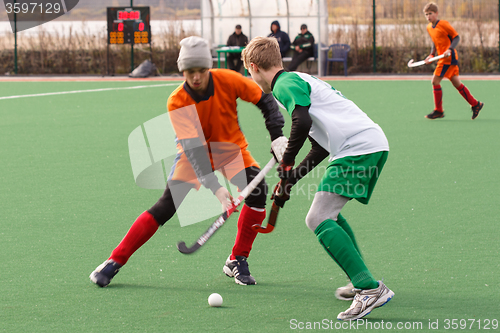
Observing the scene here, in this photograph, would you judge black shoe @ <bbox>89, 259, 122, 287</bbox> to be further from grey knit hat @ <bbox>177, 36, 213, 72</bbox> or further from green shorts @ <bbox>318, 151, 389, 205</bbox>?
green shorts @ <bbox>318, 151, 389, 205</bbox>

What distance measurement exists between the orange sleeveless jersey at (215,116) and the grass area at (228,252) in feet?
2.15

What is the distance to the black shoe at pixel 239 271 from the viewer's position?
3643mm

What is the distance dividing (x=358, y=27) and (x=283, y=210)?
640 inches

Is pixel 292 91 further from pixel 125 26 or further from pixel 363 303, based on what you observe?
pixel 125 26

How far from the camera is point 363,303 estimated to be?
3.11 meters

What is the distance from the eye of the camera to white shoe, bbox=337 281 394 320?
3107 mm

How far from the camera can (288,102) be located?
3037 millimetres

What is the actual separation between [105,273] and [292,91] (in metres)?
1.46

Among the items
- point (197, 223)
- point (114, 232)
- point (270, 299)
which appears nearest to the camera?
point (270, 299)

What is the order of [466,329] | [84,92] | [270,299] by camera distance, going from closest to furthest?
1. [466,329]
2. [270,299]
3. [84,92]

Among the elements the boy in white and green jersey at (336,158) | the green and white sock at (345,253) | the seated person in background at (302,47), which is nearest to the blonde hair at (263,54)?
the boy in white and green jersey at (336,158)

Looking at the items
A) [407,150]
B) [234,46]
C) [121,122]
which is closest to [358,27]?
[234,46]

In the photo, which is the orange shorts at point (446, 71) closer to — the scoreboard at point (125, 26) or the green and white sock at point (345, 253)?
the green and white sock at point (345, 253)

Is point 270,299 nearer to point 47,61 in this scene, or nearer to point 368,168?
point 368,168
